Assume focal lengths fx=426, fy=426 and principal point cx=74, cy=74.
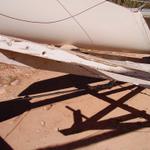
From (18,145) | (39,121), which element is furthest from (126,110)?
(18,145)

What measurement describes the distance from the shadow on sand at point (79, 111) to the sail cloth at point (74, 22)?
2.61ft

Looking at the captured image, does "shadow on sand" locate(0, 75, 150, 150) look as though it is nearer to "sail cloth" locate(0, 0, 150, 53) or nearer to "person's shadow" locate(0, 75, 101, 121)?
"person's shadow" locate(0, 75, 101, 121)

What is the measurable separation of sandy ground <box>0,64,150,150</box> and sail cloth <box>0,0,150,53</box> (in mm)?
694

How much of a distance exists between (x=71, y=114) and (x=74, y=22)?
125 centimetres

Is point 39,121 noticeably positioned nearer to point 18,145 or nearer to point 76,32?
point 18,145

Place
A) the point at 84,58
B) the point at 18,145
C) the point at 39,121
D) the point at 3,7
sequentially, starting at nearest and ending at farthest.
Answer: the point at 84,58 → the point at 3,7 → the point at 18,145 → the point at 39,121

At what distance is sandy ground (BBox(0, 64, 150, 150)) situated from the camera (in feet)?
15.1

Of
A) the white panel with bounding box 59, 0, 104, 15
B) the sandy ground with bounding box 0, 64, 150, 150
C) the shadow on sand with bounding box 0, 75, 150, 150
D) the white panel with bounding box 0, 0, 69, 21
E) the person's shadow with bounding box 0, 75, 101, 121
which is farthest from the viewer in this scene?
the person's shadow with bounding box 0, 75, 101, 121

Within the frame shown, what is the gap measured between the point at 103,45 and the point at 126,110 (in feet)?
3.38

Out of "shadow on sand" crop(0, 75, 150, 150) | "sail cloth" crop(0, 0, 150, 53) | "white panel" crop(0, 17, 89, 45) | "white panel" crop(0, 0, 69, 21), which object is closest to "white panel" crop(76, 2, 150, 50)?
"sail cloth" crop(0, 0, 150, 53)

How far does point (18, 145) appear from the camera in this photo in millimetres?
4512

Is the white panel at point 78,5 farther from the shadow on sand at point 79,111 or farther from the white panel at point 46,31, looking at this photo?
the shadow on sand at point 79,111

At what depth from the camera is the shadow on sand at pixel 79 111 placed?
4.75 meters

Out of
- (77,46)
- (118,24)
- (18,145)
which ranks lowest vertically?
(18,145)
